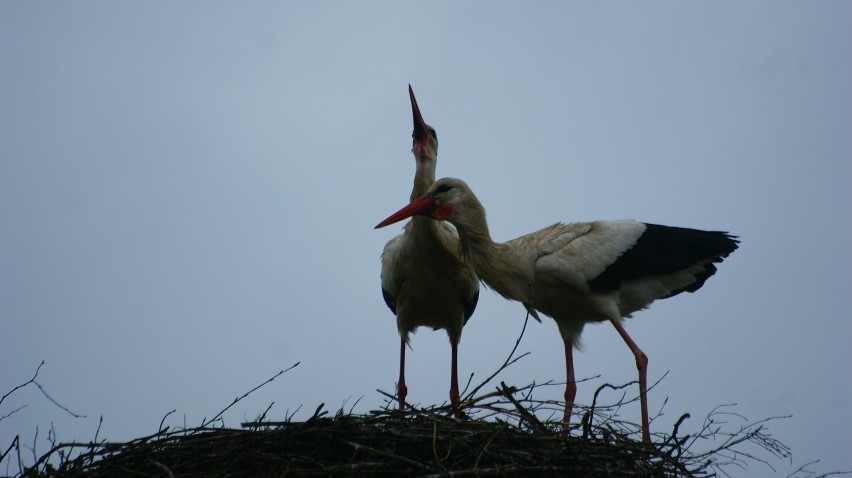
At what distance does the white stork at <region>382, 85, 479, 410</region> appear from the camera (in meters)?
5.71

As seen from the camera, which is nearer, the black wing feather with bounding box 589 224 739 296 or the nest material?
the nest material

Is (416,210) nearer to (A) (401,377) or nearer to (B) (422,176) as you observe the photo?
(B) (422,176)

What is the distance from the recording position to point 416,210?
5180mm

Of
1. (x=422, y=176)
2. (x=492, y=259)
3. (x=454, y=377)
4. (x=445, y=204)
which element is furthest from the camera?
(x=454, y=377)

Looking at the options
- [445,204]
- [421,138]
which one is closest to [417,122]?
[421,138]

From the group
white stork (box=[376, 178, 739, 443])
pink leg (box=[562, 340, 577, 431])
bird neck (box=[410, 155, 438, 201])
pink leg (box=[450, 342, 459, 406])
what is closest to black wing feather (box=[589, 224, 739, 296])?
white stork (box=[376, 178, 739, 443])

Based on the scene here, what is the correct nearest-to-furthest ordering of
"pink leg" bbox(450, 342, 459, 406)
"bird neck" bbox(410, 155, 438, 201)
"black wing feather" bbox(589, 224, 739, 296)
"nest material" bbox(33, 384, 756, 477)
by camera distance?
"nest material" bbox(33, 384, 756, 477), "black wing feather" bbox(589, 224, 739, 296), "bird neck" bbox(410, 155, 438, 201), "pink leg" bbox(450, 342, 459, 406)

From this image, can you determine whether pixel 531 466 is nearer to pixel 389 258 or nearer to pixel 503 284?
pixel 503 284

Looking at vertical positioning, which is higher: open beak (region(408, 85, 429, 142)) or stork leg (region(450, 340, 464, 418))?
open beak (region(408, 85, 429, 142))

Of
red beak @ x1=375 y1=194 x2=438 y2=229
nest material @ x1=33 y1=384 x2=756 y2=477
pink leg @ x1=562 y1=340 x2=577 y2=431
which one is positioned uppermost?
red beak @ x1=375 y1=194 x2=438 y2=229

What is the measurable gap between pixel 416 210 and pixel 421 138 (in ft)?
2.77

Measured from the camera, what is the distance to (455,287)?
5988 millimetres

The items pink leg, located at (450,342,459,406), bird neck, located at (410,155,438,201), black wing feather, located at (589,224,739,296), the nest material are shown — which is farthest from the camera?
pink leg, located at (450,342,459,406)

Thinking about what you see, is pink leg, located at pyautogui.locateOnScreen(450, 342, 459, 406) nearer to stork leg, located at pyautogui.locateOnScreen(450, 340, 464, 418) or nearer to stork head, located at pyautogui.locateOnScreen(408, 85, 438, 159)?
stork leg, located at pyautogui.locateOnScreen(450, 340, 464, 418)
